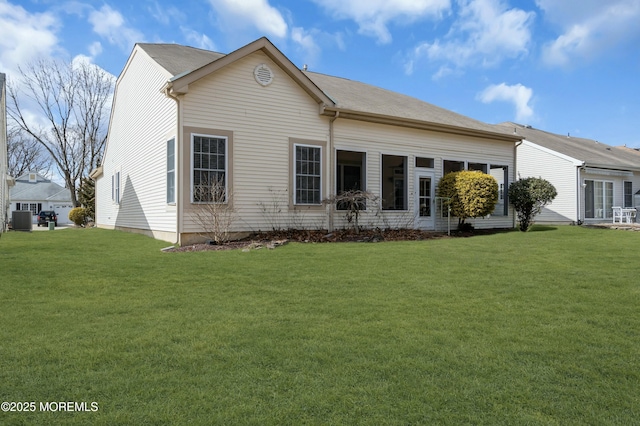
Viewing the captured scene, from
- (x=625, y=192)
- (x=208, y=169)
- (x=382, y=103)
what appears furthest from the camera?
(x=625, y=192)

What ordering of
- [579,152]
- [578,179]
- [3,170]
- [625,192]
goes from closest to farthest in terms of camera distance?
[578,179] < [3,170] < [579,152] < [625,192]

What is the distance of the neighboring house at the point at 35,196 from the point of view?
4550cm

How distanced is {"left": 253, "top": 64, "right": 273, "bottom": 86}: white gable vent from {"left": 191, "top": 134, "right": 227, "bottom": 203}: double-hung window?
194cm

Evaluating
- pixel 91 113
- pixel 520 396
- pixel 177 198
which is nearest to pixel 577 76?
pixel 177 198

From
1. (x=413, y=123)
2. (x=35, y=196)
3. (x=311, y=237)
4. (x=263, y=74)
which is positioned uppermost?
(x=263, y=74)

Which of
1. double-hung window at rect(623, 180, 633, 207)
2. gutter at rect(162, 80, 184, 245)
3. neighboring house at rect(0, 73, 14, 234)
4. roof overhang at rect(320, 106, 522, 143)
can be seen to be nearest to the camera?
gutter at rect(162, 80, 184, 245)

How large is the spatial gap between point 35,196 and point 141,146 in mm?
40346

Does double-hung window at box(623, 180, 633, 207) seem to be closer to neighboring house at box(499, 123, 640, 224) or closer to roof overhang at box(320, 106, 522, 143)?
neighboring house at box(499, 123, 640, 224)

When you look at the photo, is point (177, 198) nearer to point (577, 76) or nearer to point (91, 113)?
point (577, 76)

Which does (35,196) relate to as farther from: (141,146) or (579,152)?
(579,152)

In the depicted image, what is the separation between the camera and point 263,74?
37.2 feet

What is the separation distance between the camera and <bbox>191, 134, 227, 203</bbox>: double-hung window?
33.8 ft

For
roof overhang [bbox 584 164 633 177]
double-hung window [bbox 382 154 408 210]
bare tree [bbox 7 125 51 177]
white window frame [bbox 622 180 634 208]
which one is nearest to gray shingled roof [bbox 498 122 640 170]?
roof overhang [bbox 584 164 633 177]

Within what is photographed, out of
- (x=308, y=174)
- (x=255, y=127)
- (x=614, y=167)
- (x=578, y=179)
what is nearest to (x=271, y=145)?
(x=255, y=127)
